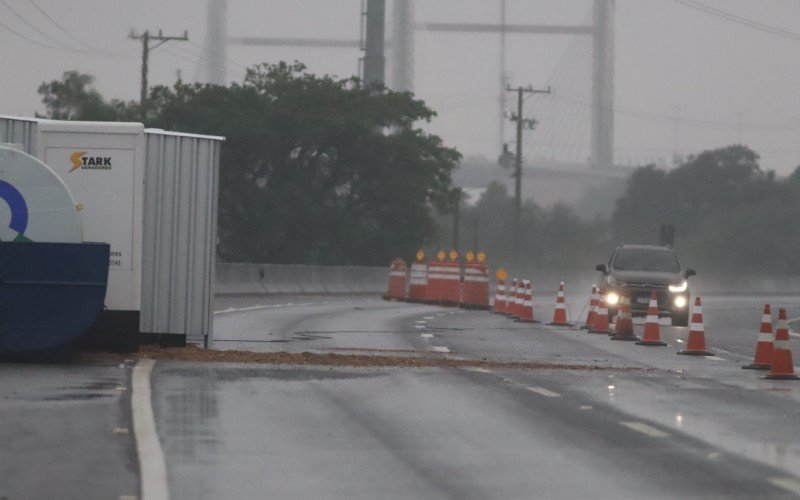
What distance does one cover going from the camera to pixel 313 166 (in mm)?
80938

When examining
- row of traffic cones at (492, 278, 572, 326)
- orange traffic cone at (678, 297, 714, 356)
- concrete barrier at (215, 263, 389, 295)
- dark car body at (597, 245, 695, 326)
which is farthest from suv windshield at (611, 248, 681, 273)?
concrete barrier at (215, 263, 389, 295)

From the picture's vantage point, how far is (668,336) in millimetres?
27562

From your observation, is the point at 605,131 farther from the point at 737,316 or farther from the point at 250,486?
the point at 250,486

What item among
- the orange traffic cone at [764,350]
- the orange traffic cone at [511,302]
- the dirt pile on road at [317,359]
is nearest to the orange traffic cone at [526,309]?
the orange traffic cone at [511,302]

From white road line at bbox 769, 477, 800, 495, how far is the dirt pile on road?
8.12 m

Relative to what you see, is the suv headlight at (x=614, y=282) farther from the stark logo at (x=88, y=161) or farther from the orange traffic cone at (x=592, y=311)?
the stark logo at (x=88, y=161)

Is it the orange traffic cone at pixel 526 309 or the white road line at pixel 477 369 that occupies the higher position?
the orange traffic cone at pixel 526 309

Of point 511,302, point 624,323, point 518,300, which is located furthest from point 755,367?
point 511,302

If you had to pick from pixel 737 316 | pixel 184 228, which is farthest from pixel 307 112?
pixel 184 228

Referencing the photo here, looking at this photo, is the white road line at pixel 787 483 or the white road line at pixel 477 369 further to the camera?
the white road line at pixel 477 369

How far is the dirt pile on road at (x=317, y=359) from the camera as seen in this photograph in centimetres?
1639

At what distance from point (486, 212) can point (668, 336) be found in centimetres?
13385

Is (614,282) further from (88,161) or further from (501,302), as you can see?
(88,161)

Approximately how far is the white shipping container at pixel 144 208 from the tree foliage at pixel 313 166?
198 feet
